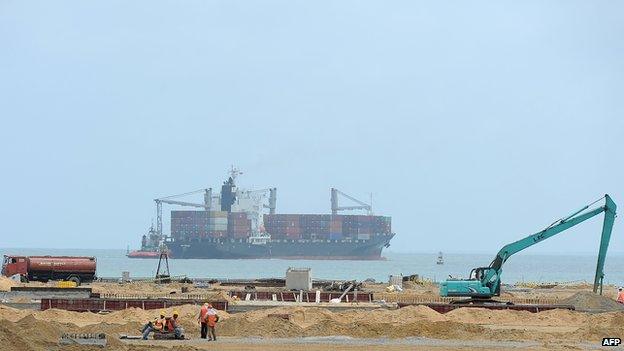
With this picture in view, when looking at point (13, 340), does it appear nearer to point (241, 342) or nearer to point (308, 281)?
point (241, 342)

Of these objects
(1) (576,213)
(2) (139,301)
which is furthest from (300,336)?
(1) (576,213)

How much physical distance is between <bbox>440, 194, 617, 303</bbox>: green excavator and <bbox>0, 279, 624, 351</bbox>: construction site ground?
5501 millimetres

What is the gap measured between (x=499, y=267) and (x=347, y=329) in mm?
18702

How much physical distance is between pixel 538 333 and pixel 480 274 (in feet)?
51.7

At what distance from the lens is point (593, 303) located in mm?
55594

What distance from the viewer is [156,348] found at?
110ft

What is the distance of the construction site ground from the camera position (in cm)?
3519

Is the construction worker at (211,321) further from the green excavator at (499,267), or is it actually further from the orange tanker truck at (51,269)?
the orange tanker truck at (51,269)

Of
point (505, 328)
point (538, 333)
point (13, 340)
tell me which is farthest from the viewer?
point (505, 328)

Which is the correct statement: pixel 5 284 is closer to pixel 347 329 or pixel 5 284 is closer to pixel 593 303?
pixel 593 303

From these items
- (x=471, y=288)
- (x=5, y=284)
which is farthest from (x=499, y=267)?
(x=5, y=284)

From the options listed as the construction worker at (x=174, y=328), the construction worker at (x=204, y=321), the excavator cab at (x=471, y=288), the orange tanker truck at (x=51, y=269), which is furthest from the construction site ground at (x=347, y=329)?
the orange tanker truck at (x=51, y=269)

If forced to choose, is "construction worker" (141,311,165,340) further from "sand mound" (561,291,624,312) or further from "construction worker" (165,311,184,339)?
"sand mound" (561,291,624,312)

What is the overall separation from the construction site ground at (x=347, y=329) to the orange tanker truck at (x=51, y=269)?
34102 millimetres
